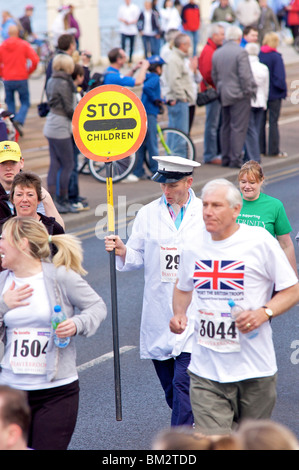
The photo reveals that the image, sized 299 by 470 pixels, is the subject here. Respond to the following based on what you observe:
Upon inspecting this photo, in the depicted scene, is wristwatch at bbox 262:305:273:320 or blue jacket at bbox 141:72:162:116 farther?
blue jacket at bbox 141:72:162:116

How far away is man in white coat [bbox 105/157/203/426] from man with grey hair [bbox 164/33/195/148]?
929 centimetres

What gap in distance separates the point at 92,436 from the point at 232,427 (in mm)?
1642

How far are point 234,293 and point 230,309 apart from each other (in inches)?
3.5

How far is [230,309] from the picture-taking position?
15.4ft

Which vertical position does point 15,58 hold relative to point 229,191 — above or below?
below

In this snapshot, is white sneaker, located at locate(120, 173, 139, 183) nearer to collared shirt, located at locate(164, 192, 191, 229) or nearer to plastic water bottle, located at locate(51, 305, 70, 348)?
collared shirt, located at locate(164, 192, 191, 229)

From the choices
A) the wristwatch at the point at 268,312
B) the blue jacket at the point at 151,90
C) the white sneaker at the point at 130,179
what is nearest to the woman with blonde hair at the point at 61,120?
the blue jacket at the point at 151,90

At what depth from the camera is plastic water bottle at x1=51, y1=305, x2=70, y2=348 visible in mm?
4578

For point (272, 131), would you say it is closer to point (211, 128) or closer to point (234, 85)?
point (211, 128)

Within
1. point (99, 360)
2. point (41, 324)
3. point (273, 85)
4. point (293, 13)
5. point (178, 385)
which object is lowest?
point (293, 13)

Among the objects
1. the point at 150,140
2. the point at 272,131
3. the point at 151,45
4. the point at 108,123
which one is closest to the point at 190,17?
the point at 151,45

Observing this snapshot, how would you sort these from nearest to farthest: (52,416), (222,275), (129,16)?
(52,416)
(222,275)
(129,16)

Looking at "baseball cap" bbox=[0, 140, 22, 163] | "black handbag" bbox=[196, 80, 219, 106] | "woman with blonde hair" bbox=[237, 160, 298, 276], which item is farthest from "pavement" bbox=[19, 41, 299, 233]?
"woman with blonde hair" bbox=[237, 160, 298, 276]

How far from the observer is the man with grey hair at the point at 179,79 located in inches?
588
